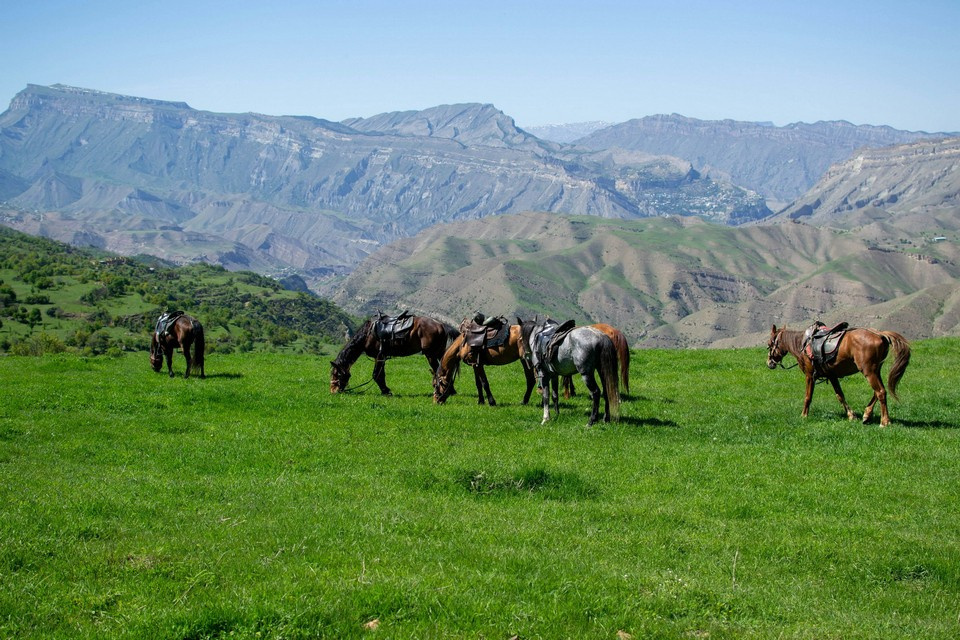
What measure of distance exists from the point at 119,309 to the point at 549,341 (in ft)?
314

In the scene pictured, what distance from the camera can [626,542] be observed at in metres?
11.3

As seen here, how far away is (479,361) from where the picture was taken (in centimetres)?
2272

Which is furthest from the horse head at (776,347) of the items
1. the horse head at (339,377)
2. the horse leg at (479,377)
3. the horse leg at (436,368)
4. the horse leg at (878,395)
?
the horse head at (339,377)

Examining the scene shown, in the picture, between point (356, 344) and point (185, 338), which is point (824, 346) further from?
point (185, 338)

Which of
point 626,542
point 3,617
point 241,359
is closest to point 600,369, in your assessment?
point 626,542

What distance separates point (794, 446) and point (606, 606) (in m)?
10.3

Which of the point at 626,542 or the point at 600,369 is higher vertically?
the point at 600,369

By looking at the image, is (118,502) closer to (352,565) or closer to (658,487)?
(352,565)

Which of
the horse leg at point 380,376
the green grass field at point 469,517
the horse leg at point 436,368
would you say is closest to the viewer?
the green grass field at point 469,517

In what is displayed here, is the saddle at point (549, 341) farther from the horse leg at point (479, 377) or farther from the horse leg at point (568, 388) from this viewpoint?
the horse leg at point (568, 388)

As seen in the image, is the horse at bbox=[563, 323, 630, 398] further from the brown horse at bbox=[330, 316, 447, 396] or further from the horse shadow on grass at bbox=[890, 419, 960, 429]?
the horse shadow on grass at bbox=[890, 419, 960, 429]

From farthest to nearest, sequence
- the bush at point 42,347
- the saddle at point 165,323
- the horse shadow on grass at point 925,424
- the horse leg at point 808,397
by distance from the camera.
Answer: the bush at point 42,347 < the saddle at point 165,323 < the horse leg at point 808,397 < the horse shadow on grass at point 925,424

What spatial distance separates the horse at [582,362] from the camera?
19188 mm

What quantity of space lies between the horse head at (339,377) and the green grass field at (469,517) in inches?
89.8
